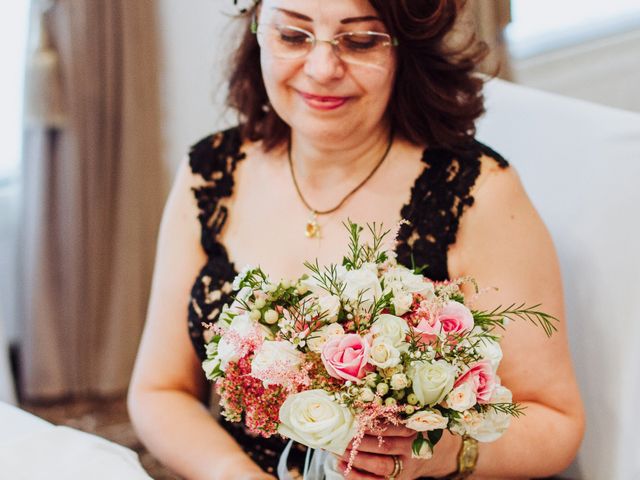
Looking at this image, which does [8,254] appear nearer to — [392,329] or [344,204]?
[344,204]

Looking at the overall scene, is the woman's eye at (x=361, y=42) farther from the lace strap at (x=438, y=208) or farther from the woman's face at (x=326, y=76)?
the lace strap at (x=438, y=208)

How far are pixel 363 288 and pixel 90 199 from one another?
6.65ft

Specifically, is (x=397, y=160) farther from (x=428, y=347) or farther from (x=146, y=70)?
(x=146, y=70)

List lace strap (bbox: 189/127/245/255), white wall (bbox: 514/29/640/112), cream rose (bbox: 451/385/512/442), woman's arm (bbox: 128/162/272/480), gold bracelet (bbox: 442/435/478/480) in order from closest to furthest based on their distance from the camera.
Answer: cream rose (bbox: 451/385/512/442) < gold bracelet (bbox: 442/435/478/480) < woman's arm (bbox: 128/162/272/480) < lace strap (bbox: 189/127/245/255) < white wall (bbox: 514/29/640/112)

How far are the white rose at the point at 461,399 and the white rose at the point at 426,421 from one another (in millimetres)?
20

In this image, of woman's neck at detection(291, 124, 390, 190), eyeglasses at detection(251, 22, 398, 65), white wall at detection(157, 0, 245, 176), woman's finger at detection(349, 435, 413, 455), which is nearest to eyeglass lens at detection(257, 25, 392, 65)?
eyeglasses at detection(251, 22, 398, 65)

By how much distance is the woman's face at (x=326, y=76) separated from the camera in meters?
1.56

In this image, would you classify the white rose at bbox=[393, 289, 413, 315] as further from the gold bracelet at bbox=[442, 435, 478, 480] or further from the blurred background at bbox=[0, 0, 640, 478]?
the blurred background at bbox=[0, 0, 640, 478]

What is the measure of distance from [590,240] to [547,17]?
2.43 m

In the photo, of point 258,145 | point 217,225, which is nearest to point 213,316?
point 217,225

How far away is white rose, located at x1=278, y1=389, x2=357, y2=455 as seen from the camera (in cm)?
111

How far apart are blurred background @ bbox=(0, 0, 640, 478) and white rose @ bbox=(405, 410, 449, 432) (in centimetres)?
183

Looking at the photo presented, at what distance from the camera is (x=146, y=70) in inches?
119

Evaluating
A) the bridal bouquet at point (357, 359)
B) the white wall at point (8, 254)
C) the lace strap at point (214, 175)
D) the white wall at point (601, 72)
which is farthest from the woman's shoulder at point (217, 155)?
the white wall at point (601, 72)
